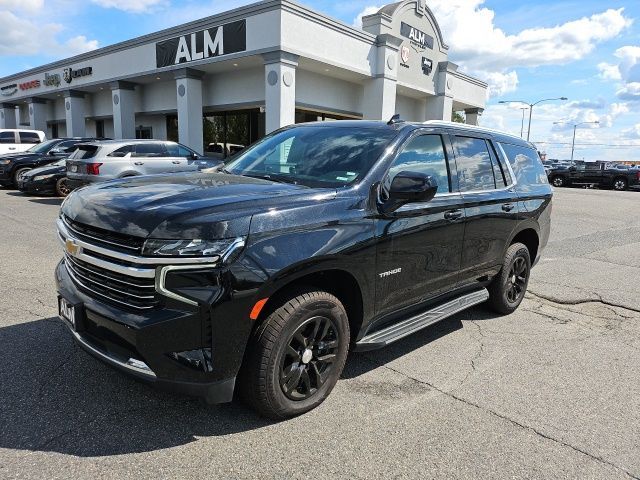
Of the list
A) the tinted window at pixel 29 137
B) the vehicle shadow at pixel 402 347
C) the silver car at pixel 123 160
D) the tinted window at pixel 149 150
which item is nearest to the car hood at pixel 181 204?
the vehicle shadow at pixel 402 347

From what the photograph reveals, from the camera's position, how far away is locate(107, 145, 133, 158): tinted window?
12102 mm

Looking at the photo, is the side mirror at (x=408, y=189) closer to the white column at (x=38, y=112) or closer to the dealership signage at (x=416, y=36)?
the dealership signage at (x=416, y=36)

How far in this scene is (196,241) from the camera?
2.51 meters

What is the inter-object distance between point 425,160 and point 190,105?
21.0 metres

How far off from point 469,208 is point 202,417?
2721mm

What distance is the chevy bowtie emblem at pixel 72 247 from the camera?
9.64 feet

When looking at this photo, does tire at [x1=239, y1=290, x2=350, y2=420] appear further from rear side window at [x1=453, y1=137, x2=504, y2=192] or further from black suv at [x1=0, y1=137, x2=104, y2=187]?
black suv at [x1=0, y1=137, x2=104, y2=187]

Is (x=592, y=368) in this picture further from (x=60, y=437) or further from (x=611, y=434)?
(x=60, y=437)

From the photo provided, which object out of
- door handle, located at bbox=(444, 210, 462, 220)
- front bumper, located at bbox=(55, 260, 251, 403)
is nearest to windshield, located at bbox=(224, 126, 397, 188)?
door handle, located at bbox=(444, 210, 462, 220)

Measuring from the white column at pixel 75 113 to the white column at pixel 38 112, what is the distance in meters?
6.15

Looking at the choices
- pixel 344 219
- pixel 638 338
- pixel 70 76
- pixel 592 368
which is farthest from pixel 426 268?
pixel 70 76

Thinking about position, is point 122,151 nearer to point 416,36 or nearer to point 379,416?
point 379,416

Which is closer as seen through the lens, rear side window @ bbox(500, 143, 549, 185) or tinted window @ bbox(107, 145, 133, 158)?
rear side window @ bbox(500, 143, 549, 185)

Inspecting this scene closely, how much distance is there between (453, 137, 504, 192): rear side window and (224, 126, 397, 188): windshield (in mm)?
837
